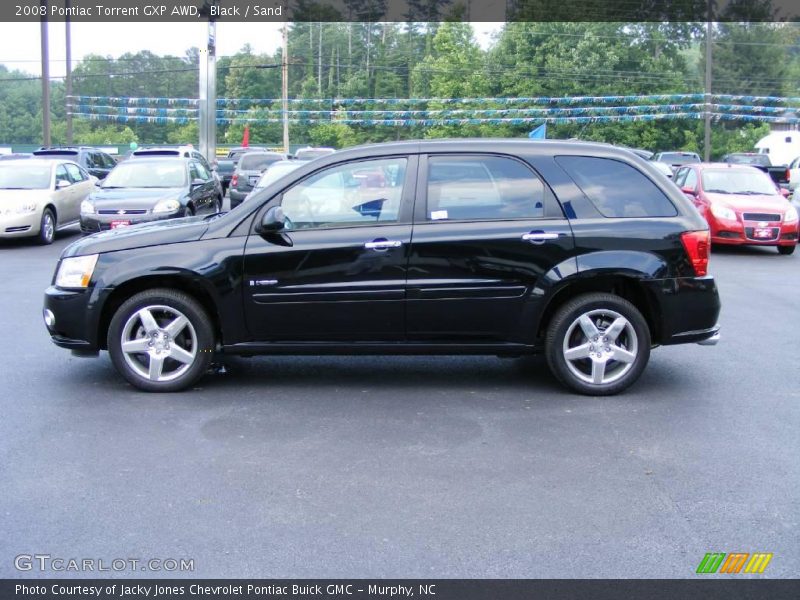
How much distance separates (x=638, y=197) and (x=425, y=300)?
1769mm

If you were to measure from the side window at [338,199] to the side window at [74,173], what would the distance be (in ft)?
42.3

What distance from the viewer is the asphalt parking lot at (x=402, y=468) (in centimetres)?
386

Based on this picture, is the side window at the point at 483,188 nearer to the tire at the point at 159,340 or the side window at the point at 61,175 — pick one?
the tire at the point at 159,340

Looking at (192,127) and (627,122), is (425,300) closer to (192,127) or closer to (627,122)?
(627,122)

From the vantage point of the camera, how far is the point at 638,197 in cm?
643

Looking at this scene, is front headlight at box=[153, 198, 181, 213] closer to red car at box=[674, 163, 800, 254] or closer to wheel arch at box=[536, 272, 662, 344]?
red car at box=[674, 163, 800, 254]

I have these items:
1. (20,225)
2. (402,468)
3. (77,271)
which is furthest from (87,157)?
(402,468)

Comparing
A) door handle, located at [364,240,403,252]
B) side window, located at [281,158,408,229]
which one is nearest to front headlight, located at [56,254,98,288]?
side window, located at [281,158,408,229]

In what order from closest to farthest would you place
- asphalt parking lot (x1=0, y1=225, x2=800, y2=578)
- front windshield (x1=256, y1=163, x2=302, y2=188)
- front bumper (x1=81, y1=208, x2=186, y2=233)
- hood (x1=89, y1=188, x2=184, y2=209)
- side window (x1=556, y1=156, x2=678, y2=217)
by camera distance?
asphalt parking lot (x1=0, y1=225, x2=800, y2=578) < side window (x1=556, y1=156, x2=678, y2=217) < front bumper (x1=81, y1=208, x2=186, y2=233) < hood (x1=89, y1=188, x2=184, y2=209) < front windshield (x1=256, y1=163, x2=302, y2=188)

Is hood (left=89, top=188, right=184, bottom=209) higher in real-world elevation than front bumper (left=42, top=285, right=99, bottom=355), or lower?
higher

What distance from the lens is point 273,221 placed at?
6074 mm

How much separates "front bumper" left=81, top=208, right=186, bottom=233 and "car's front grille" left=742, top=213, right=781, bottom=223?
965 centimetres

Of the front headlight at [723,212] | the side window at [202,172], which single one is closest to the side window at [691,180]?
the front headlight at [723,212]

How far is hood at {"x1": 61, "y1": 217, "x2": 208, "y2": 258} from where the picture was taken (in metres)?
6.28
